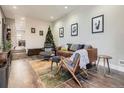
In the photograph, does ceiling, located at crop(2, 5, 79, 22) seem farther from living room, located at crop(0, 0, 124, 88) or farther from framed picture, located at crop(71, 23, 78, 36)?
framed picture, located at crop(71, 23, 78, 36)

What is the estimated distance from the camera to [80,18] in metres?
5.66

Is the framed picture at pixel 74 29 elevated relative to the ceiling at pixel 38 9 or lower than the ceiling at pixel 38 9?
lower

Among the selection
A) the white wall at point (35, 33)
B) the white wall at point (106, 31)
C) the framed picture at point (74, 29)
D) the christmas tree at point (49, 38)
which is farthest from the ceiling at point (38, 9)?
the christmas tree at point (49, 38)

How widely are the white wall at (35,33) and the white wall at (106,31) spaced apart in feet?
10.5

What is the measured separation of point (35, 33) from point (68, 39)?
296 cm

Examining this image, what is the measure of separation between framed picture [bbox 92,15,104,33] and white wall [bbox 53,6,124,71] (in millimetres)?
131

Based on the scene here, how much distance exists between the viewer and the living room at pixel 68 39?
2.93 meters

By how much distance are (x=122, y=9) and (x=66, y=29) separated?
3.71 metres

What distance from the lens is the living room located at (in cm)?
293

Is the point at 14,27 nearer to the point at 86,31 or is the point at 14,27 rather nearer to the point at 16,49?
the point at 16,49

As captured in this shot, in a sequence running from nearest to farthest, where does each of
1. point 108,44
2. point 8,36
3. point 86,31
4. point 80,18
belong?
1. point 108,44
2. point 86,31
3. point 80,18
4. point 8,36

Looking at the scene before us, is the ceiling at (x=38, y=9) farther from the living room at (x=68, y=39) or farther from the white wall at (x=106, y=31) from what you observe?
the white wall at (x=106, y=31)

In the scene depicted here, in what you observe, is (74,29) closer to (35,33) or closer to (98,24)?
(98,24)
